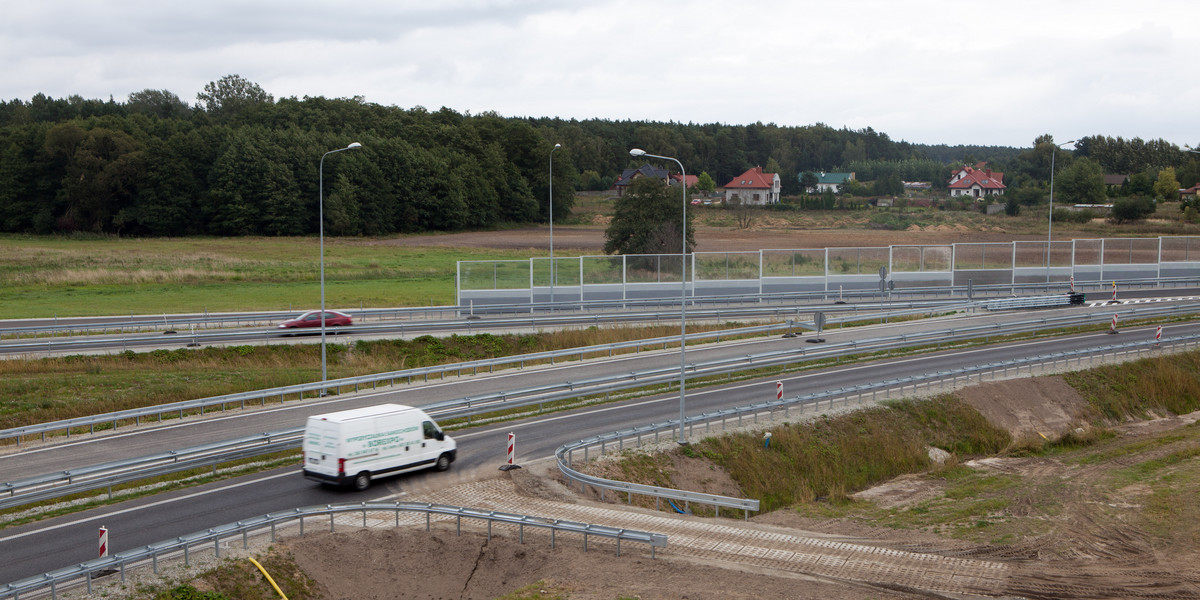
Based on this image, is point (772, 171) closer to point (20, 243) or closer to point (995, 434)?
point (20, 243)

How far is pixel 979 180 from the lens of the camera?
166375 millimetres

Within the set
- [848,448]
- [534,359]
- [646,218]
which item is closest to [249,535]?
[848,448]

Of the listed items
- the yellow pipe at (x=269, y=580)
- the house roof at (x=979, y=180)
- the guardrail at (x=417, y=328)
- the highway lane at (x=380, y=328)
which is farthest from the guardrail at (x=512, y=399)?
the house roof at (x=979, y=180)

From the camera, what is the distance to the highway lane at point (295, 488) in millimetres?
16750

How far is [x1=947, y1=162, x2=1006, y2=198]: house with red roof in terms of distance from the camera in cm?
16338

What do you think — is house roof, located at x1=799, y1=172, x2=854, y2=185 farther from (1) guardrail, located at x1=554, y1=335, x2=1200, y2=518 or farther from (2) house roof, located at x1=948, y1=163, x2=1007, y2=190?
(1) guardrail, located at x1=554, y1=335, x2=1200, y2=518

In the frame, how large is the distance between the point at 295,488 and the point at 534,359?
17.1 metres

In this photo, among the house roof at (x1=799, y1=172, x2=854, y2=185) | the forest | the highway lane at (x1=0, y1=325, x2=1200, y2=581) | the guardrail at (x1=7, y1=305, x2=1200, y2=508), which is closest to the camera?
the highway lane at (x1=0, y1=325, x2=1200, y2=581)

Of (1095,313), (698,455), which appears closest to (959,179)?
(1095,313)

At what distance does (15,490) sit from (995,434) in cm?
2711

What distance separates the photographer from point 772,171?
584 ft

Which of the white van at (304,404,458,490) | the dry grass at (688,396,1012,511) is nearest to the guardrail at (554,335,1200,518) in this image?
the dry grass at (688,396,1012,511)

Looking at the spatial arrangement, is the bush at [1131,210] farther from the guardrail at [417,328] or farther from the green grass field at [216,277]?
the green grass field at [216,277]

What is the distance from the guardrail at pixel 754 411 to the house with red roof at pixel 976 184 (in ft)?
443
